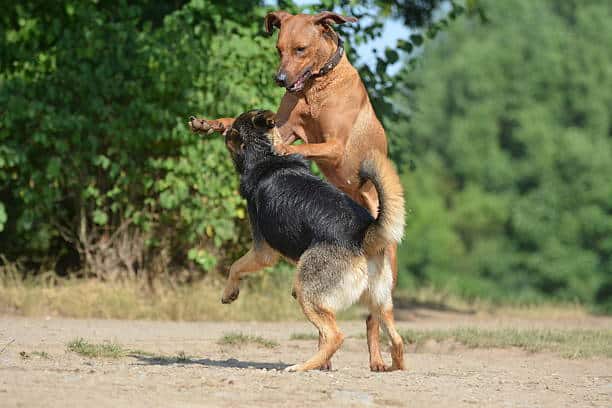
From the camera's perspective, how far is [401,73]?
13188mm

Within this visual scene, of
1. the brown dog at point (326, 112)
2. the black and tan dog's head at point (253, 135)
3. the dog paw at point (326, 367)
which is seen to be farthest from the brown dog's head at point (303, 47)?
the dog paw at point (326, 367)

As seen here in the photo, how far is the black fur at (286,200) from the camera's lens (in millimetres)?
6371

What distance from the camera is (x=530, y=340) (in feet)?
32.2

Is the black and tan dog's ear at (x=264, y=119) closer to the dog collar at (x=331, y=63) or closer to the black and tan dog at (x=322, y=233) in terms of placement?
the black and tan dog at (x=322, y=233)

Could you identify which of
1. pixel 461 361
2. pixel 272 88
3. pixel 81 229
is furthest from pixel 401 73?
pixel 461 361

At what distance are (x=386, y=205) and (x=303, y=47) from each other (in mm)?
1459

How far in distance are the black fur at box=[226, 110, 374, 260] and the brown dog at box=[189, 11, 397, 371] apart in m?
0.15

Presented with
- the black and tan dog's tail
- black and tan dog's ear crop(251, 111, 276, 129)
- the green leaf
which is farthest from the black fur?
the green leaf

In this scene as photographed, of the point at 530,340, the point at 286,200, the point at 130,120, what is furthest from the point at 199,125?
the point at 130,120

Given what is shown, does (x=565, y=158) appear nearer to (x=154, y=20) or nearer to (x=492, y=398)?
(x=154, y=20)

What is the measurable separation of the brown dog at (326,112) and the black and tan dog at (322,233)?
0.85 ft

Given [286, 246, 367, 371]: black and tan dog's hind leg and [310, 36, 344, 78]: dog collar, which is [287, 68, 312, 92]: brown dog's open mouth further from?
[286, 246, 367, 371]: black and tan dog's hind leg

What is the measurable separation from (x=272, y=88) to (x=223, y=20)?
A: 1.32m

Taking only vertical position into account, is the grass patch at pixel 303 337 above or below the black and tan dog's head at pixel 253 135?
below
